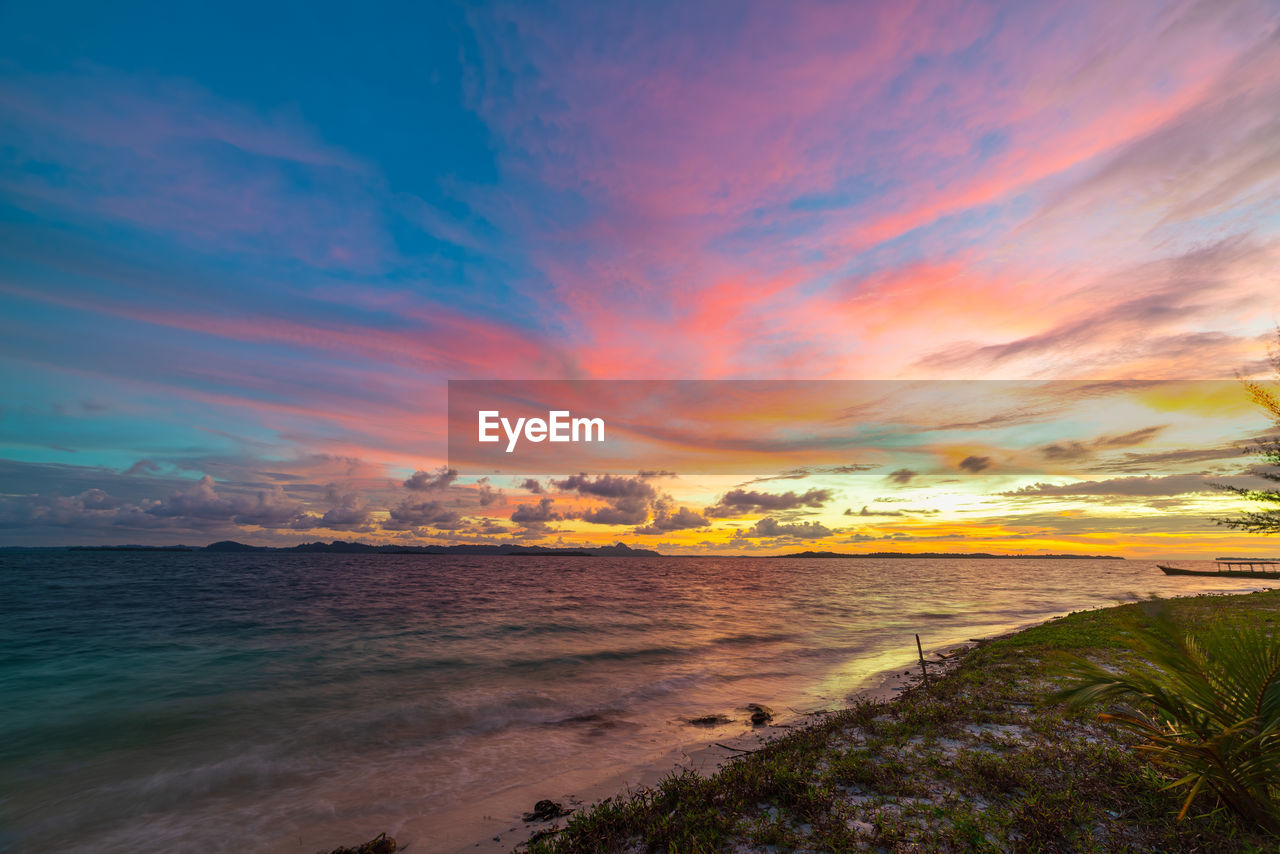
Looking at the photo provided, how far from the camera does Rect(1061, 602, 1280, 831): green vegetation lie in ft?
18.1

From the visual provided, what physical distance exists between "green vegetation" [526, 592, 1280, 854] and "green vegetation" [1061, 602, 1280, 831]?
0.25m

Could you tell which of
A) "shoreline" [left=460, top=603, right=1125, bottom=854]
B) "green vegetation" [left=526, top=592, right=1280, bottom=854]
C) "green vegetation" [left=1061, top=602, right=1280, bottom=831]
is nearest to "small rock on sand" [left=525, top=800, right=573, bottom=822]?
"shoreline" [left=460, top=603, right=1125, bottom=854]

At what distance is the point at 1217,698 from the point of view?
574 cm

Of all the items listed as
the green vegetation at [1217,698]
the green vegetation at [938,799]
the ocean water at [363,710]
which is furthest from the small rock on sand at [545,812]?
the green vegetation at [1217,698]

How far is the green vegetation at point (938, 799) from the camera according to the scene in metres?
6.70

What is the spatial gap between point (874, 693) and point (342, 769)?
18309 millimetres

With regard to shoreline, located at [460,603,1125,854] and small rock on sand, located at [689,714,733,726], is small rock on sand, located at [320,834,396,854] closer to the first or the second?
shoreline, located at [460,603,1125,854]

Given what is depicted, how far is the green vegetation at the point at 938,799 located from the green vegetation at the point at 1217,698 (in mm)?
253

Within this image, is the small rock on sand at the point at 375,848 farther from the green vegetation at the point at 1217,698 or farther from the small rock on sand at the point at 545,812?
the green vegetation at the point at 1217,698

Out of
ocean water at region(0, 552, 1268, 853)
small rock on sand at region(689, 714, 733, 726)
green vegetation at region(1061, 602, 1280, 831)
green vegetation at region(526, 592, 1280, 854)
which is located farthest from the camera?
small rock on sand at region(689, 714, 733, 726)

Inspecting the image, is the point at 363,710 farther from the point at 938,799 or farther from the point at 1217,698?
the point at 1217,698

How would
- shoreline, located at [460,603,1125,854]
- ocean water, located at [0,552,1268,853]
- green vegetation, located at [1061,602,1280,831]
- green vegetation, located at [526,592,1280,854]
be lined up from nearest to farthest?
green vegetation, located at [1061,602,1280,831]
green vegetation, located at [526,592,1280,854]
shoreline, located at [460,603,1125,854]
ocean water, located at [0,552,1268,853]

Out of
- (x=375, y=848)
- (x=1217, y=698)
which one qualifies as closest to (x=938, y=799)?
(x=1217, y=698)

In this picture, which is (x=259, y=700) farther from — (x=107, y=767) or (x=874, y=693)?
(x=874, y=693)
